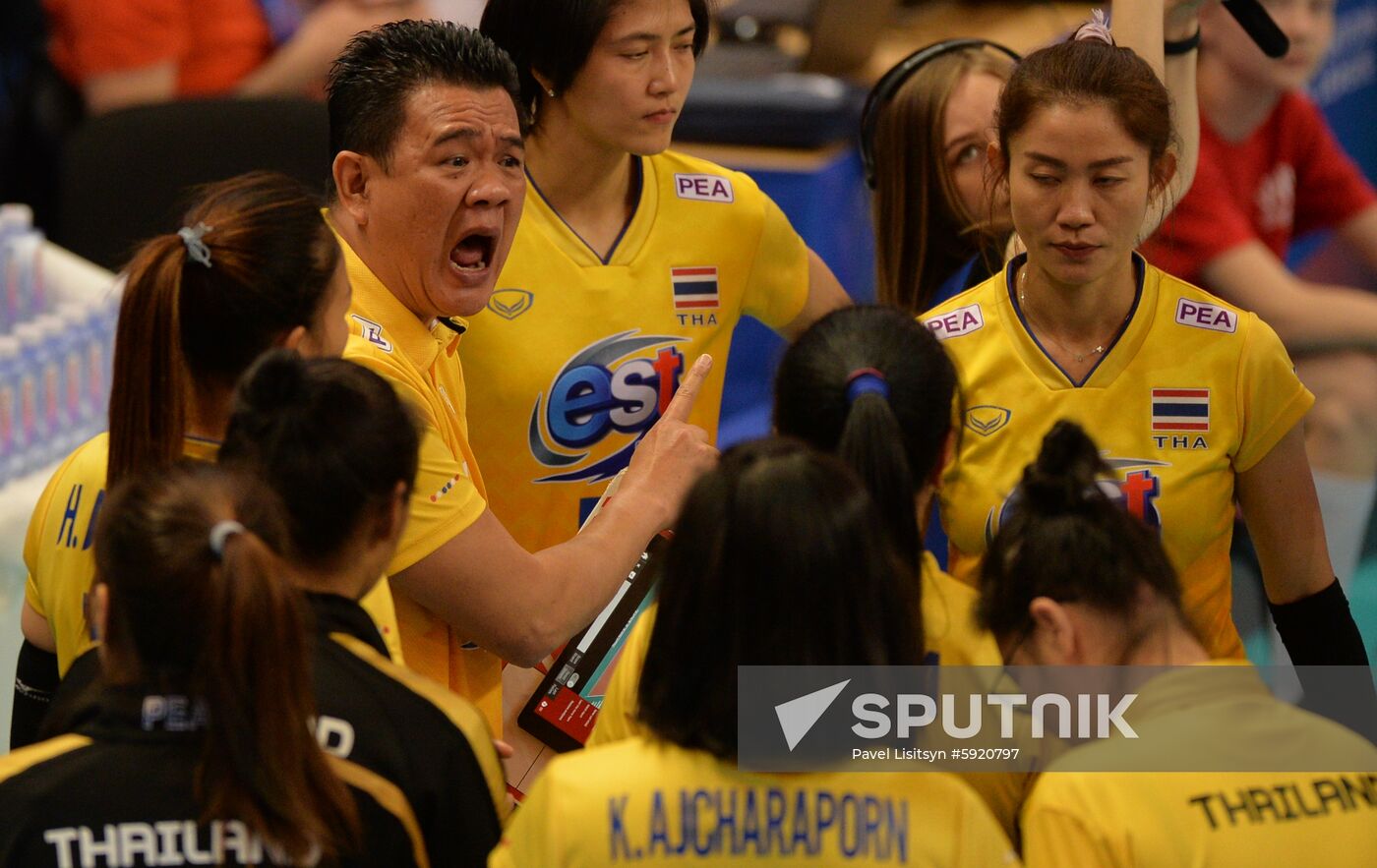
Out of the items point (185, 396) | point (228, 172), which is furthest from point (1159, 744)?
point (228, 172)

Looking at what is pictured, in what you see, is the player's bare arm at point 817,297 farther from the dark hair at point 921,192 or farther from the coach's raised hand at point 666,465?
the coach's raised hand at point 666,465

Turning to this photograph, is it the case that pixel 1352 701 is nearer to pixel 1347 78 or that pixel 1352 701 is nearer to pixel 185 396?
pixel 185 396

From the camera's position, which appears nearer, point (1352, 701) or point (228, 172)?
point (1352, 701)

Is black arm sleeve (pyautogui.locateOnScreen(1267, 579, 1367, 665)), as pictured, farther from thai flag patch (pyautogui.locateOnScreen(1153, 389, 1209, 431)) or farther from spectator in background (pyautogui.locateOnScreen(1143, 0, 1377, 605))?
spectator in background (pyautogui.locateOnScreen(1143, 0, 1377, 605))

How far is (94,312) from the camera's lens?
12.0 feet

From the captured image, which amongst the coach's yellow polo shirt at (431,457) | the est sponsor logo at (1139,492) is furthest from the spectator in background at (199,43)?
the est sponsor logo at (1139,492)

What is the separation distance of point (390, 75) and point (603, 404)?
2.16 ft

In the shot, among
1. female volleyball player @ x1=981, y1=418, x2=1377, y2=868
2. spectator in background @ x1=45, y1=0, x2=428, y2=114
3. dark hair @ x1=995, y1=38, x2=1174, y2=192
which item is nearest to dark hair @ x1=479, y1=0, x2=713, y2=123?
dark hair @ x1=995, y1=38, x2=1174, y2=192

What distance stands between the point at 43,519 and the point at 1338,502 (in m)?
3.27

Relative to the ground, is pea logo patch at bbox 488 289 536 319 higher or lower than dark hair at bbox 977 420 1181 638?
higher

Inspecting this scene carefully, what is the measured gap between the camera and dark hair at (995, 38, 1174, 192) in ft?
7.36

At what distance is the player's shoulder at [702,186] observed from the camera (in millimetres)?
2848

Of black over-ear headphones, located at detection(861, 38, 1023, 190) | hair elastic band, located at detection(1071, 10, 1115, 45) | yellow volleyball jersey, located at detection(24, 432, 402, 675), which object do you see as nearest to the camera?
yellow volleyball jersey, located at detection(24, 432, 402, 675)

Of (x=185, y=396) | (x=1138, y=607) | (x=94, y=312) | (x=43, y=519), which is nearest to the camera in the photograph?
(x=1138, y=607)
